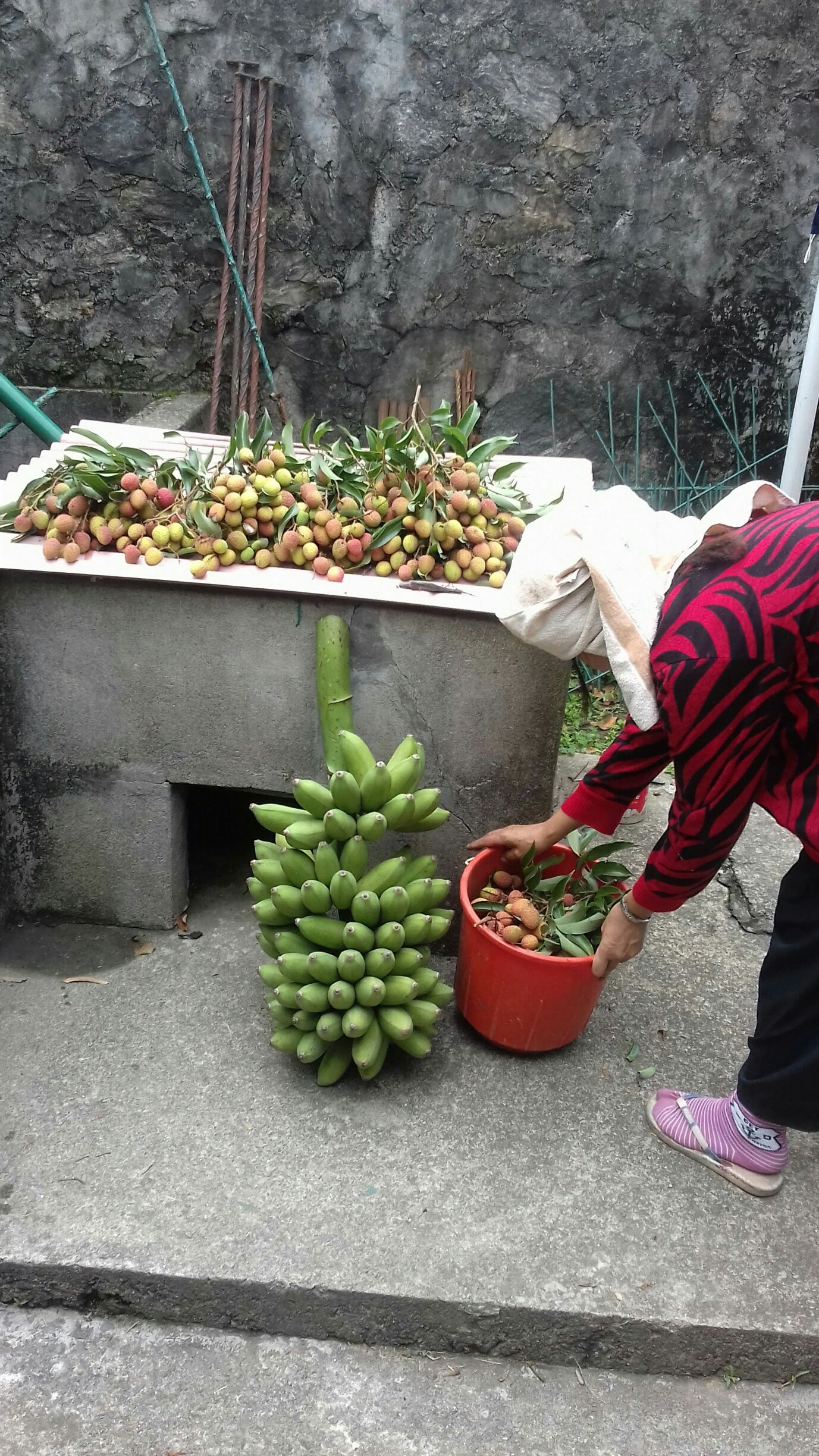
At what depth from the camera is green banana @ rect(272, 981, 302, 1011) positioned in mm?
2092

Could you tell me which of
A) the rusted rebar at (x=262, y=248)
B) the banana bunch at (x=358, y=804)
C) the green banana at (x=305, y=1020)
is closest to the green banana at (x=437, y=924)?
the banana bunch at (x=358, y=804)

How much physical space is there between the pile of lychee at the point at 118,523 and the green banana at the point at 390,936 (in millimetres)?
1074

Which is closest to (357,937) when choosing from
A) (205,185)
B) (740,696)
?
(740,696)

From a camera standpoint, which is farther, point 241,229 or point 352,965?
point 241,229

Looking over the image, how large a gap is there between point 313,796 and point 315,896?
9.0 inches

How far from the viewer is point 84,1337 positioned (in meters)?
1.83

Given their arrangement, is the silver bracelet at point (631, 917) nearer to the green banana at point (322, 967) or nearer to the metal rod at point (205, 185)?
the green banana at point (322, 967)

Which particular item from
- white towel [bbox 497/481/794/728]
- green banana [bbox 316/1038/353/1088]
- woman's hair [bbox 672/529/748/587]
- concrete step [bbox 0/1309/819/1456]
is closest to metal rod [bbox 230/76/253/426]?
white towel [bbox 497/481/794/728]

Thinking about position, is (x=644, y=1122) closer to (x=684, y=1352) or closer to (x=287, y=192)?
(x=684, y=1352)

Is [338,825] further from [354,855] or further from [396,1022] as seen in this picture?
[396,1022]

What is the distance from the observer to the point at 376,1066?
7.02ft

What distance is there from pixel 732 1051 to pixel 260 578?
68.7 inches

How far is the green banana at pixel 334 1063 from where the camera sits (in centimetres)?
219

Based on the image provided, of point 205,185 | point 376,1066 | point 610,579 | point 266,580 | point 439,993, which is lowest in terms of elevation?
point 376,1066
